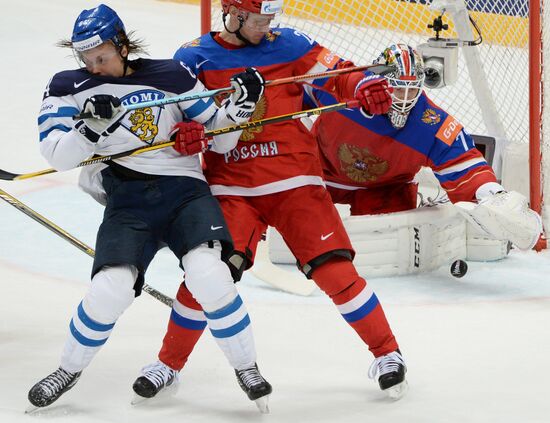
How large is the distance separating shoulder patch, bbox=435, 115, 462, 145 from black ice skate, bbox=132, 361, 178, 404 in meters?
1.39

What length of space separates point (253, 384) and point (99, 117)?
736 millimetres

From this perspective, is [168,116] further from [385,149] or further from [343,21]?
[343,21]

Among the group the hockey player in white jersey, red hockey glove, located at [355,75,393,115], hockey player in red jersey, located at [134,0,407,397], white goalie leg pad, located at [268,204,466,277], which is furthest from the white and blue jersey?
white goalie leg pad, located at [268,204,466,277]

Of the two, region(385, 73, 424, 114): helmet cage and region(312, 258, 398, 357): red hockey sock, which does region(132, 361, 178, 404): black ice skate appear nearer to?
region(312, 258, 398, 357): red hockey sock

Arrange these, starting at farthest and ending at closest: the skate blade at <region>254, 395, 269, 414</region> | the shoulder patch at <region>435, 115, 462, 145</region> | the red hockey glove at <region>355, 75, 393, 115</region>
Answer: the shoulder patch at <region>435, 115, 462, 145</region> → the red hockey glove at <region>355, 75, 393, 115</region> → the skate blade at <region>254, 395, 269, 414</region>

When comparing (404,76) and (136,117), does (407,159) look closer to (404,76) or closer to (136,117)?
(404,76)

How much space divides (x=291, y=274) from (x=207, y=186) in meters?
1.21

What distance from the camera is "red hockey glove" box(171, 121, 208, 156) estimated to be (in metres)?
2.86

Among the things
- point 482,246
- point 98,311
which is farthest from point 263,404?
point 482,246

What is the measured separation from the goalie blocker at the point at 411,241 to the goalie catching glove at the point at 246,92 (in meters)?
1.30

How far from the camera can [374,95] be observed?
305 centimetres

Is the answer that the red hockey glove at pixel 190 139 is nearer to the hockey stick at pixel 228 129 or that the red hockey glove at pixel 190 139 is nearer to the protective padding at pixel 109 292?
the hockey stick at pixel 228 129

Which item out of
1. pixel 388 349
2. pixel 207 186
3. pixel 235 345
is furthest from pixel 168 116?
pixel 388 349

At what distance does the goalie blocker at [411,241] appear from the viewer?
13.6ft
